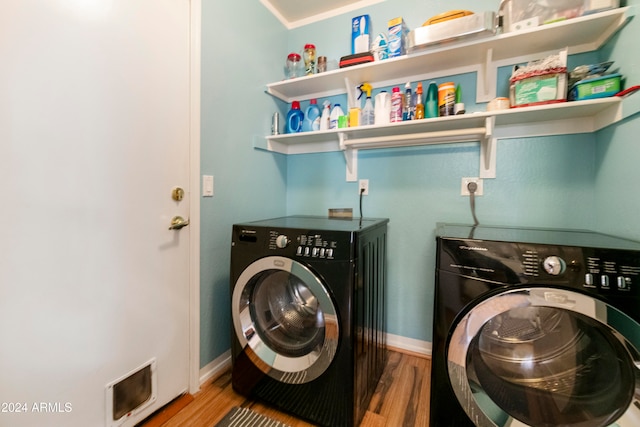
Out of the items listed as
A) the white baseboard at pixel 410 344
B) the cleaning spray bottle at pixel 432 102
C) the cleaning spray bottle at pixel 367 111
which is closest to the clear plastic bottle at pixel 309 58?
the cleaning spray bottle at pixel 367 111

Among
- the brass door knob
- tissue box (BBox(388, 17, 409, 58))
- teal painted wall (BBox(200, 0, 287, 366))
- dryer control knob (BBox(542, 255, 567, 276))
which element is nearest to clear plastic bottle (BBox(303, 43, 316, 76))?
teal painted wall (BBox(200, 0, 287, 366))

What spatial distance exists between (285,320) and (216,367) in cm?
60

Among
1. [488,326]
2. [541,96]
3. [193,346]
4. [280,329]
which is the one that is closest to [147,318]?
[193,346]

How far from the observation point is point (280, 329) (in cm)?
129

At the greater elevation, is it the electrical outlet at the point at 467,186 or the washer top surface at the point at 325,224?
the electrical outlet at the point at 467,186

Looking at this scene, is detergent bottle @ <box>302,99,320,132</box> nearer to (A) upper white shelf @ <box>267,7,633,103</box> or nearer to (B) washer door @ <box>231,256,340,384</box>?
(A) upper white shelf @ <box>267,7,633,103</box>

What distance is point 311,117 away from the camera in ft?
6.16

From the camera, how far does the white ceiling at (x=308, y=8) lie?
1806mm

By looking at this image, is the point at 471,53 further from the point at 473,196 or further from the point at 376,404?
the point at 376,404

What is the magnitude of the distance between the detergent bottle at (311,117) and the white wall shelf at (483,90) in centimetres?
8

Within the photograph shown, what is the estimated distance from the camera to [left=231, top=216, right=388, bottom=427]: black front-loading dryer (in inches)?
41.6

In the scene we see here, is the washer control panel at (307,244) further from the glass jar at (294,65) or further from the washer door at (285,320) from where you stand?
the glass jar at (294,65)

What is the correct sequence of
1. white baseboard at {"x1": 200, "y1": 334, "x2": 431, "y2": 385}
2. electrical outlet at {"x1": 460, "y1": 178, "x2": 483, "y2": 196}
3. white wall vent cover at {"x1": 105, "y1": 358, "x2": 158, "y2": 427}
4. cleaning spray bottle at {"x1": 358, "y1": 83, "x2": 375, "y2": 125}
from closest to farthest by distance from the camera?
1. white wall vent cover at {"x1": 105, "y1": 358, "x2": 158, "y2": 427}
2. white baseboard at {"x1": 200, "y1": 334, "x2": 431, "y2": 385}
3. electrical outlet at {"x1": 460, "y1": 178, "x2": 483, "y2": 196}
4. cleaning spray bottle at {"x1": 358, "y1": 83, "x2": 375, "y2": 125}

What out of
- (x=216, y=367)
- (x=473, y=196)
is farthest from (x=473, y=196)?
(x=216, y=367)
